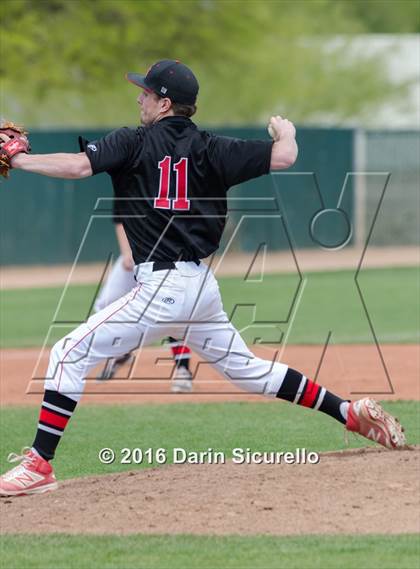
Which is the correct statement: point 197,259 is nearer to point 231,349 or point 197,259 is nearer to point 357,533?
point 231,349

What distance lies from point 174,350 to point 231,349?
349 cm

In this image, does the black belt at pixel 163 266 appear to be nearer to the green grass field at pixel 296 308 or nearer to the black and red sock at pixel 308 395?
the black and red sock at pixel 308 395

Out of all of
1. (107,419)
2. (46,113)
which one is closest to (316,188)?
(46,113)

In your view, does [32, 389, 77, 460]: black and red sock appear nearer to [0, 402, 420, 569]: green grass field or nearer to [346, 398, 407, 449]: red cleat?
[0, 402, 420, 569]: green grass field

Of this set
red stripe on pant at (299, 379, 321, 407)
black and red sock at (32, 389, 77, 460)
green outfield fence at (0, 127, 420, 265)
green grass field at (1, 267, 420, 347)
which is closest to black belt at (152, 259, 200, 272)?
black and red sock at (32, 389, 77, 460)

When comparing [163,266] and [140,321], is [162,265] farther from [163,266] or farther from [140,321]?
[140,321]

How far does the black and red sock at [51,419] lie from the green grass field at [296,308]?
6.39 meters

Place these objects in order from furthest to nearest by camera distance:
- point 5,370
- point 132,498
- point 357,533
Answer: point 5,370
point 132,498
point 357,533

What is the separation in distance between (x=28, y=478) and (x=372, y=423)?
6.68ft

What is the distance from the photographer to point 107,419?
9.54 meters

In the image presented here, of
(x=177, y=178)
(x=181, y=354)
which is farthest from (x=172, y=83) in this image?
(x=181, y=354)

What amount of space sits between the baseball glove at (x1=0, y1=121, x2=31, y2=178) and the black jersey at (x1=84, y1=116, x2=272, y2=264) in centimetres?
45

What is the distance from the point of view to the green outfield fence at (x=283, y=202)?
24.1 meters

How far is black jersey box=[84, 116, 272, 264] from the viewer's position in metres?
6.51
